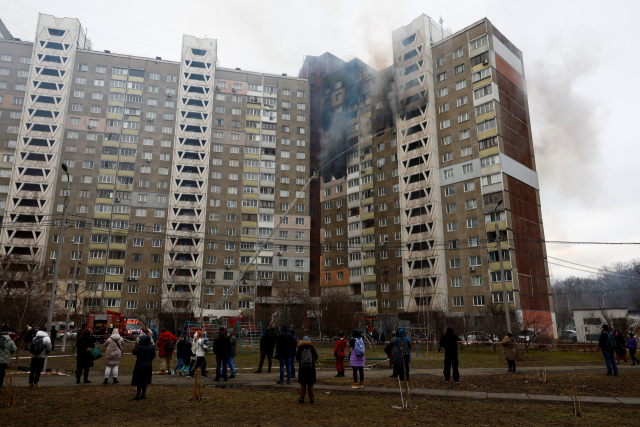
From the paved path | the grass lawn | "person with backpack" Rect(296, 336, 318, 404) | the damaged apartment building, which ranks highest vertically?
the damaged apartment building

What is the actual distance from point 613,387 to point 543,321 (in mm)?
51390

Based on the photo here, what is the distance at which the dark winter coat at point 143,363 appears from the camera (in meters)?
13.1

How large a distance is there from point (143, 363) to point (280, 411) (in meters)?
4.69

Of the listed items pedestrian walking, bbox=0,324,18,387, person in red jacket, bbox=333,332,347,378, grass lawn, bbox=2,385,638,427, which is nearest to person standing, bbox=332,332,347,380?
person in red jacket, bbox=333,332,347,378

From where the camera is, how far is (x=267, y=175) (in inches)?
3718

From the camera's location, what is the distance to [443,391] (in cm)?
1453

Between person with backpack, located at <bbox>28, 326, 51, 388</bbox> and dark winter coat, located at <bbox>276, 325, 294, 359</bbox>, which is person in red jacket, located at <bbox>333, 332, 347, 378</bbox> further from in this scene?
person with backpack, located at <bbox>28, 326, 51, 388</bbox>

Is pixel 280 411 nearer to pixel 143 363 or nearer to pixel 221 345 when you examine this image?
pixel 143 363

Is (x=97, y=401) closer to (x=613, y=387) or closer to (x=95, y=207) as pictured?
(x=613, y=387)

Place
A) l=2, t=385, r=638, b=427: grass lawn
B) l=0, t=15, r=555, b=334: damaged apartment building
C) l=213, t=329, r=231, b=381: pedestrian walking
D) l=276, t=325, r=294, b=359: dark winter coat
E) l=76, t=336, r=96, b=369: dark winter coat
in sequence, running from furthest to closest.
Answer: l=0, t=15, r=555, b=334: damaged apartment building → l=213, t=329, r=231, b=381: pedestrian walking → l=276, t=325, r=294, b=359: dark winter coat → l=76, t=336, r=96, b=369: dark winter coat → l=2, t=385, r=638, b=427: grass lawn

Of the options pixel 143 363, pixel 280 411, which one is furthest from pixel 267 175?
pixel 280 411

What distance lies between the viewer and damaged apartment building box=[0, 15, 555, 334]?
71.2m

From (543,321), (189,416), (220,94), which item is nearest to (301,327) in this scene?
(543,321)

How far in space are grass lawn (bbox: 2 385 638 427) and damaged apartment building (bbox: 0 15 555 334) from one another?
5580 centimetres
